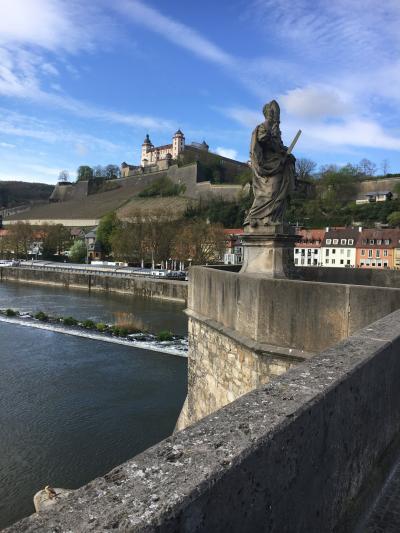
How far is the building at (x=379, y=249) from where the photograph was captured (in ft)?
184

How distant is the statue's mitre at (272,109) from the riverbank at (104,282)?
34752 mm

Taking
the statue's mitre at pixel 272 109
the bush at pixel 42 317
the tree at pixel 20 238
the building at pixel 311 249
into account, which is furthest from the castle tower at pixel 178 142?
the statue's mitre at pixel 272 109

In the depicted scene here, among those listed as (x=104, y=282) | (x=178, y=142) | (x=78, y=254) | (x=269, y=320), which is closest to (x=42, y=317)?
(x=104, y=282)

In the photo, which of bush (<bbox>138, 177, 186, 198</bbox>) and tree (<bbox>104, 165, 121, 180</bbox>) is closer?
bush (<bbox>138, 177, 186, 198</bbox>)

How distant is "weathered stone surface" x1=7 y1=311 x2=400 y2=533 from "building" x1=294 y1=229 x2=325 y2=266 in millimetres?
63112

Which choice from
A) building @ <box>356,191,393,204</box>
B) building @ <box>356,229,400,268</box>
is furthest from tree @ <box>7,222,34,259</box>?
building @ <box>356,191,393,204</box>

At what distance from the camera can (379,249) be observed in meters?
57.5

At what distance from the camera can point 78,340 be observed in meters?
23.4

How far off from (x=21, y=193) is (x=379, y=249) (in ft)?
495

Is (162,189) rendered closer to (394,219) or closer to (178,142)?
(178,142)

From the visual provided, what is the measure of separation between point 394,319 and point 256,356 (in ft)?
6.72

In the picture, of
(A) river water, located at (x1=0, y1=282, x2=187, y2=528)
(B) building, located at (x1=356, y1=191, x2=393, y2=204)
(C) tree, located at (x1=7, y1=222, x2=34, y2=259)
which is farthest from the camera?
(B) building, located at (x1=356, y1=191, x2=393, y2=204)

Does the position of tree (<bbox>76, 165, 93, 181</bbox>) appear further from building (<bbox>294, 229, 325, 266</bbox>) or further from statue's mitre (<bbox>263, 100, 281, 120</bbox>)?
statue's mitre (<bbox>263, 100, 281, 120</bbox>)

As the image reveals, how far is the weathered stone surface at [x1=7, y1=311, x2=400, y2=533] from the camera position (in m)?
1.26
